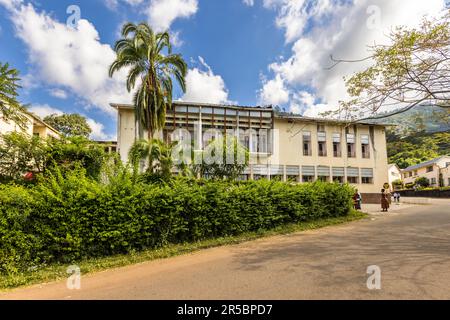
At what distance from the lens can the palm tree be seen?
15547mm

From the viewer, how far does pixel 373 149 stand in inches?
1082

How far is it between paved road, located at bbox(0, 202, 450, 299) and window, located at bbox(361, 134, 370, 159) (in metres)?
21.4

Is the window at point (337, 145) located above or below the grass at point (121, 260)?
above

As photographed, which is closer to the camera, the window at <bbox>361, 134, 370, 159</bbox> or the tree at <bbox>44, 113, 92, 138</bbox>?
the window at <bbox>361, 134, 370, 159</bbox>

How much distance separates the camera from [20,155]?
39.5 ft

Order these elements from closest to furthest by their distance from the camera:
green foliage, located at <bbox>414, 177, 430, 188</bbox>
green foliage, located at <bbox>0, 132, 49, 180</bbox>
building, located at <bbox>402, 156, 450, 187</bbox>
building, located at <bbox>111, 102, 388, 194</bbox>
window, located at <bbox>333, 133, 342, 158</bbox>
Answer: green foliage, located at <bbox>0, 132, 49, 180</bbox> → building, located at <bbox>111, 102, 388, 194</bbox> → window, located at <bbox>333, 133, 342, 158</bbox> → building, located at <bbox>402, 156, 450, 187</bbox> → green foliage, located at <bbox>414, 177, 430, 188</bbox>

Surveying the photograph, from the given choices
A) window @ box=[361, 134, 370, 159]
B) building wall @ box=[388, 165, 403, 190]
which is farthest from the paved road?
building wall @ box=[388, 165, 403, 190]

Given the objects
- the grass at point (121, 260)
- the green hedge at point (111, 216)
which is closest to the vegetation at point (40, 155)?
the green hedge at point (111, 216)

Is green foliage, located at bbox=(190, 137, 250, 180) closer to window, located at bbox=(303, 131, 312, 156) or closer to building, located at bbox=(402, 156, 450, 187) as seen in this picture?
window, located at bbox=(303, 131, 312, 156)

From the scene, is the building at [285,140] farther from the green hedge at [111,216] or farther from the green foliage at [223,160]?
the green hedge at [111,216]

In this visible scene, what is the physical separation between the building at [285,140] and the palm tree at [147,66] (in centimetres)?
622

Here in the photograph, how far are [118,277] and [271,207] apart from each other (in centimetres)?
599

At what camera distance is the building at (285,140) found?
22.6 metres
